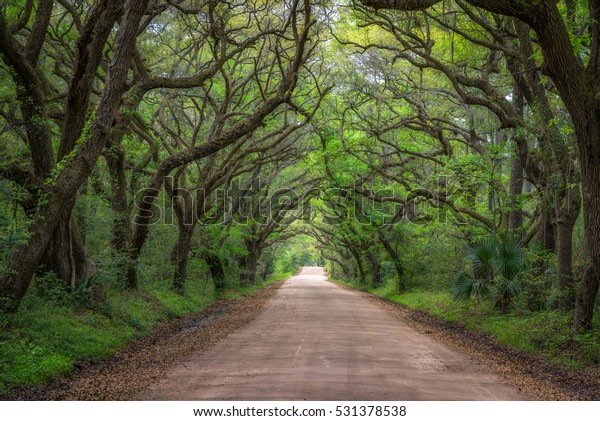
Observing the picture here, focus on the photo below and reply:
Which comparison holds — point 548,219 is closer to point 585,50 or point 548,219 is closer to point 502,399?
point 585,50

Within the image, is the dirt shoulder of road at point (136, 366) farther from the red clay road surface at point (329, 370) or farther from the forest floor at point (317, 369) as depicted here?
the red clay road surface at point (329, 370)

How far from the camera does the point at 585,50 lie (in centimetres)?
1368

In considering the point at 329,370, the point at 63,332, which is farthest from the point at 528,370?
the point at 63,332

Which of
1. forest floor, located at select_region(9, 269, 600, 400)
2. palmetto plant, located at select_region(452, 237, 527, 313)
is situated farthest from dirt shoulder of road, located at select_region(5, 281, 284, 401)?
palmetto plant, located at select_region(452, 237, 527, 313)

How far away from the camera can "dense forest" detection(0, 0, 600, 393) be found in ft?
32.1

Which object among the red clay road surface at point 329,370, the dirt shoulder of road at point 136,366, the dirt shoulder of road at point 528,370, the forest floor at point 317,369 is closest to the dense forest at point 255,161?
the dirt shoulder of road at point 136,366

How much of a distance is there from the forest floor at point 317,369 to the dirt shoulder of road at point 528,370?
0.02 meters

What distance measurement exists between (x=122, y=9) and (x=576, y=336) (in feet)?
33.6

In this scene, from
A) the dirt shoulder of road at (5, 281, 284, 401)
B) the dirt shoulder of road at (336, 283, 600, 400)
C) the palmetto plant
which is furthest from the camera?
the palmetto plant

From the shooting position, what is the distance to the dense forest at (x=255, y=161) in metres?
9.78

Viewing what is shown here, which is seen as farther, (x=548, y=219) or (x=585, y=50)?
(x=548, y=219)

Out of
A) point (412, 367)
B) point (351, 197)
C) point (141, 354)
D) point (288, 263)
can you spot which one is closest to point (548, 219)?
point (412, 367)

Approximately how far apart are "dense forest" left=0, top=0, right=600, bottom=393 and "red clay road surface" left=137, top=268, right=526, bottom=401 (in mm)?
1982

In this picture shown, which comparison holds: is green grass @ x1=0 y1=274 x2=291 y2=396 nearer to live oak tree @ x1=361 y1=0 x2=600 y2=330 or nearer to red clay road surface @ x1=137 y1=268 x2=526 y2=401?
red clay road surface @ x1=137 y1=268 x2=526 y2=401
